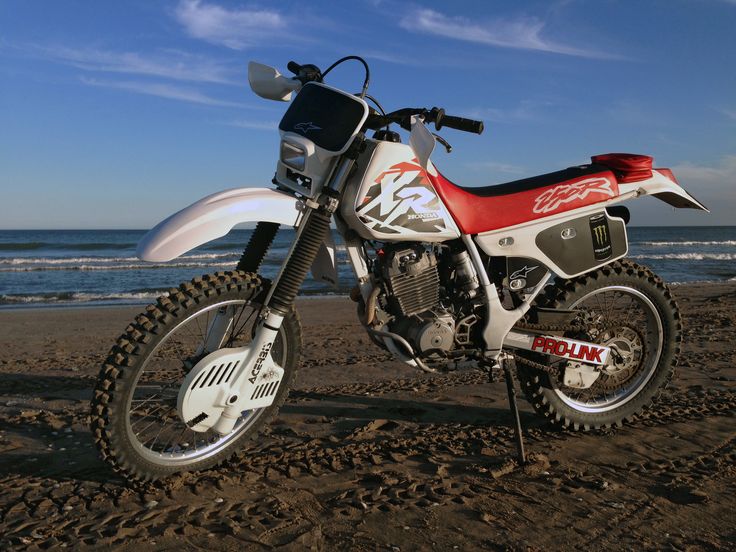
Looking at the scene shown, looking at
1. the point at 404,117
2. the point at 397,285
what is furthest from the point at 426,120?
the point at 397,285

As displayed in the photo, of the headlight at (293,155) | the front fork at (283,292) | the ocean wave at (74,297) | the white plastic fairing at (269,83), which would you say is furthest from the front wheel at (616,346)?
the ocean wave at (74,297)

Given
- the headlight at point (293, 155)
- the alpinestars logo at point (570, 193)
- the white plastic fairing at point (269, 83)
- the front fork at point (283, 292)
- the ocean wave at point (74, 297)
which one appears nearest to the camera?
the front fork at point (283, 292)

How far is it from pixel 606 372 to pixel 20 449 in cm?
330

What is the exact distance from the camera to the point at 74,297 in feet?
45.0

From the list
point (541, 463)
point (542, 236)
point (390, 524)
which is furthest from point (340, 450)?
point (542, 236)

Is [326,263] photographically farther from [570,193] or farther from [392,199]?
[570,193]

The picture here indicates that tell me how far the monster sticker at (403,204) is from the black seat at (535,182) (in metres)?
0.31

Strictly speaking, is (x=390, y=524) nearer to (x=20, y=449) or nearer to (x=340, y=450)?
(x=340, y=450)

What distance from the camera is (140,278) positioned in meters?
18.1

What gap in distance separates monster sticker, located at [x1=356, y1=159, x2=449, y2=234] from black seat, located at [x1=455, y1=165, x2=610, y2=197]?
31 cm

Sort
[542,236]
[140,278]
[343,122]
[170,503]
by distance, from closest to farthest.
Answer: [170,503]
[343,122]
[542,236]
[140,278]

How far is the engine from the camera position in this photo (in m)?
3.15

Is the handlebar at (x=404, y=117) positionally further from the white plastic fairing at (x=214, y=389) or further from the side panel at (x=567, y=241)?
the white plastic fairing at (x=214, y=389)

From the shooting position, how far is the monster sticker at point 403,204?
9.83 ft
